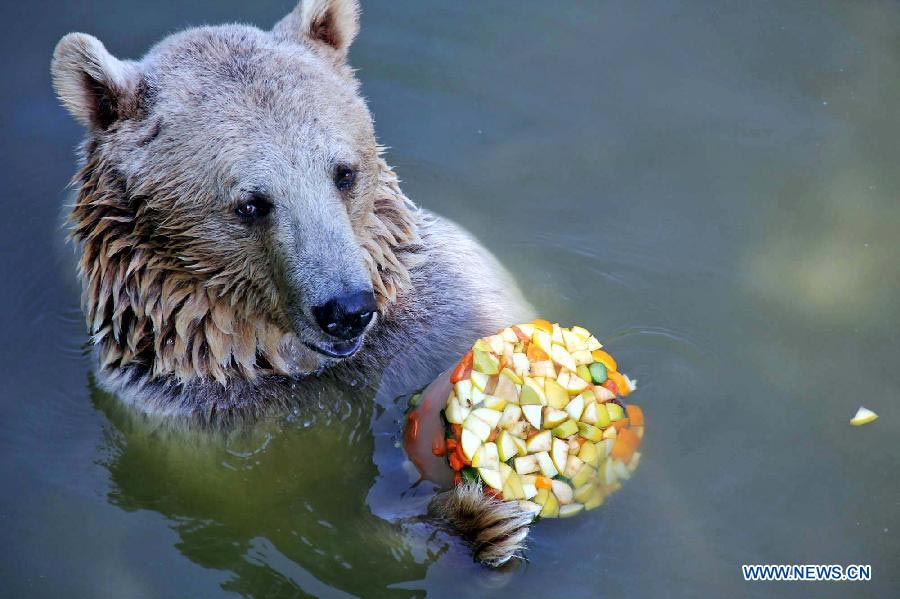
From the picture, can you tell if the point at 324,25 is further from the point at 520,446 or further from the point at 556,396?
the point at 520,446

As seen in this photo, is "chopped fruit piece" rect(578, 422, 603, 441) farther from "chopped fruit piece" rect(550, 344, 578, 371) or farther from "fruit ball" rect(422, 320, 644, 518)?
"chopped fruit piece" rect(550, 344, 578, 371)

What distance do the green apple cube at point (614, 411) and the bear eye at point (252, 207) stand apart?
6.11ft

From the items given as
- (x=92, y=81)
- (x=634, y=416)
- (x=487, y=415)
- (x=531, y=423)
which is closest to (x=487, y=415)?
(x=487, y=415)

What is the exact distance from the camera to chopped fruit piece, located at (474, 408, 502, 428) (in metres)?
4.65

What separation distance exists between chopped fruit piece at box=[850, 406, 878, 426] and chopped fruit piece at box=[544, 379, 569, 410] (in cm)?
221

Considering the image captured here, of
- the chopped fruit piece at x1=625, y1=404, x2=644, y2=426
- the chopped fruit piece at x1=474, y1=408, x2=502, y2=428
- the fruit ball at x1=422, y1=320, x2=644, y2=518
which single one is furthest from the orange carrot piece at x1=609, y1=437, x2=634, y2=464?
the chopped fruit piece at x1=474, y1=408, x2=502, y2=428

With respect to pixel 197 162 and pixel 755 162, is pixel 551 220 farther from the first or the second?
pixel 197 162

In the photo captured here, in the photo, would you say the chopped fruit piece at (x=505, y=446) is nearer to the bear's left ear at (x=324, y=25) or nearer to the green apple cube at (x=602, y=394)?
the green apple cube at (x=602, y=394)

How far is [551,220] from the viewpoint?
23.4 ft

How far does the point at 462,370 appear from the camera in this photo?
15.6 feet

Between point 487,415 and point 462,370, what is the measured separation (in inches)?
9.8

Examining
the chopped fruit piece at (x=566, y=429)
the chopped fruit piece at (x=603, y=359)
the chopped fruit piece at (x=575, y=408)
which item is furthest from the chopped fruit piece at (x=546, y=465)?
the chopped fruit piece at (x=603, y=359)

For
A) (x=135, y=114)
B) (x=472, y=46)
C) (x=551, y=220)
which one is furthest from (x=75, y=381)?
(x=472, y=46)

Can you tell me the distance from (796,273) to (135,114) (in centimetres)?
434
